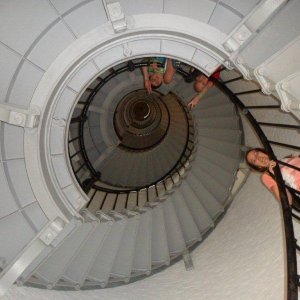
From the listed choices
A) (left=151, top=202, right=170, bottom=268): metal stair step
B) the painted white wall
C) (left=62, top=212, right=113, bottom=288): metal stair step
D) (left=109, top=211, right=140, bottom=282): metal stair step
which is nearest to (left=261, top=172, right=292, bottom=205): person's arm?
the painted white wall

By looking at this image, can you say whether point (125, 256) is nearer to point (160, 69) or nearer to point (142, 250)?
point (142, 250)

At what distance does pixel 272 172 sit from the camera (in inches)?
137

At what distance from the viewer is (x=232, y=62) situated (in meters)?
3.48

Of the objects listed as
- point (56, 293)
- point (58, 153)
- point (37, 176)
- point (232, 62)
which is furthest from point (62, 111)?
point (56, 293)

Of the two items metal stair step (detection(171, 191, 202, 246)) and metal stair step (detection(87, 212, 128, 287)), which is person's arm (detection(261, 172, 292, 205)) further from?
metal stair step (detection(171, 191, 202, 246))

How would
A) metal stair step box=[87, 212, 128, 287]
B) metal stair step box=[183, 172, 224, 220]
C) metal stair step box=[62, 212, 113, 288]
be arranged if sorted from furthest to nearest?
metal stair step box=[183, 172, 224, 220] → metal stair step box=[87, 212, 128, 287] → metal stair step box=[62, 212, 113, 288]

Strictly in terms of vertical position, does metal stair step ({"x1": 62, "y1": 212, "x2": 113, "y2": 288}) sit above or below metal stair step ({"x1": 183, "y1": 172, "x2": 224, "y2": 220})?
below

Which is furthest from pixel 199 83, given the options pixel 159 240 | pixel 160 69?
pixel 159 240

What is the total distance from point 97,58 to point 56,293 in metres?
3.27

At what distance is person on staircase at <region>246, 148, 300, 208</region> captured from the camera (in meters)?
3.31

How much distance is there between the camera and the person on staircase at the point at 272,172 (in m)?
3.31

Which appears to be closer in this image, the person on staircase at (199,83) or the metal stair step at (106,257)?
the metal stair step at (106,257)

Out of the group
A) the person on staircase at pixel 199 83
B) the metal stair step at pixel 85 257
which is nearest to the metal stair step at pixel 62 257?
the metal stair step at pixel 85 257

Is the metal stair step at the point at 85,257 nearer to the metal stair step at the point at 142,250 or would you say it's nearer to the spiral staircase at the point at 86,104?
the spiral staircase at the point at 86,104
